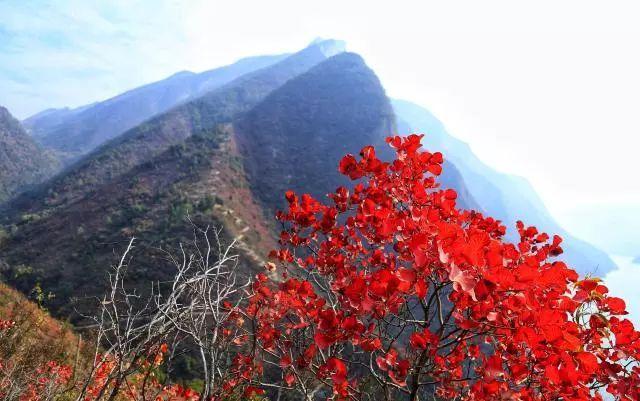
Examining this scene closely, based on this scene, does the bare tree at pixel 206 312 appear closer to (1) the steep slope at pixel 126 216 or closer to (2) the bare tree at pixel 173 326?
(2) the bare tree at pixel 173 326

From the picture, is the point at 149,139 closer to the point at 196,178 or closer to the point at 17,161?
the point at 17,161

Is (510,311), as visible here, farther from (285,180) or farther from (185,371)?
(285,180)

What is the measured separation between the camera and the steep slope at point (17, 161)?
211 feet

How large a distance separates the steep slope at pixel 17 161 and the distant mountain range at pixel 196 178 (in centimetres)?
325

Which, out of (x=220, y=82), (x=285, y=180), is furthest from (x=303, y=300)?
(x=220, y=82)

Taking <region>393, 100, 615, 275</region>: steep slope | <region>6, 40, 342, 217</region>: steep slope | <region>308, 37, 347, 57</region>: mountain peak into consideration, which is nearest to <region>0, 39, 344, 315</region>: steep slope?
<region>6, 40, 342, 217</region>: steep slope

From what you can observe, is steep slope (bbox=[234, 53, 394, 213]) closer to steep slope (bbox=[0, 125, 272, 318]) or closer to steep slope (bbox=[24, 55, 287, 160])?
steep slope (bbox=[0, 125, 272, 318])

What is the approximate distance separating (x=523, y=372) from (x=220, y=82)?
182m

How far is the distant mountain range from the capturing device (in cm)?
2653

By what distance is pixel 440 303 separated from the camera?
251 cm

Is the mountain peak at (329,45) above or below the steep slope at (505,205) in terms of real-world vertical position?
above

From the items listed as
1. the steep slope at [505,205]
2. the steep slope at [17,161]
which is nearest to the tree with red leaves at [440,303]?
the steep slope at [17,161]

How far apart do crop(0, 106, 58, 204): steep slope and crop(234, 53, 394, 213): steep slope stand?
41.1 m

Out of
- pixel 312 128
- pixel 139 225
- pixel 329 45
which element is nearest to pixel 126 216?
pixel 139 225
